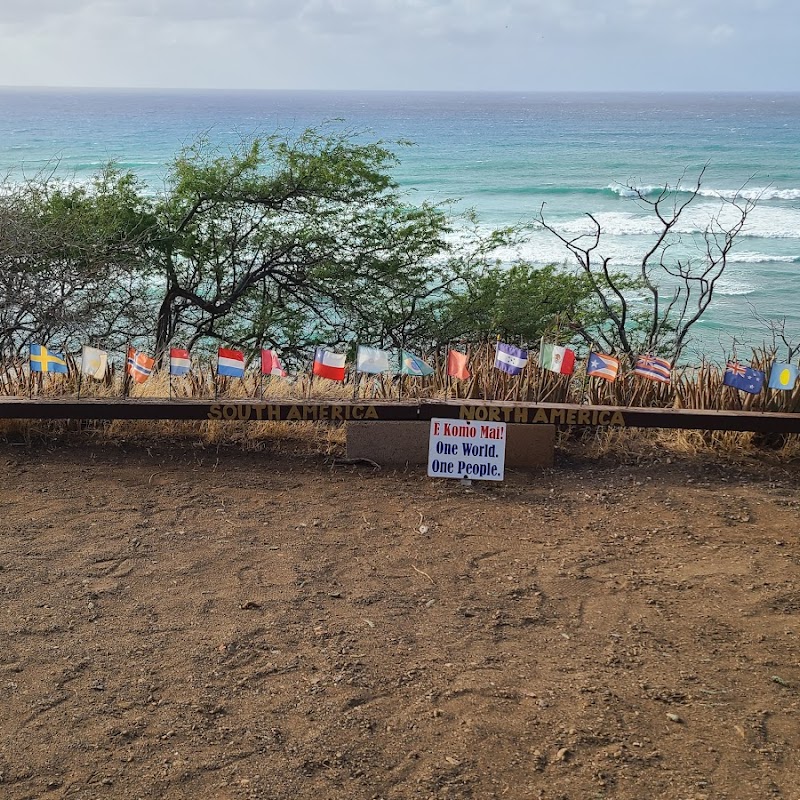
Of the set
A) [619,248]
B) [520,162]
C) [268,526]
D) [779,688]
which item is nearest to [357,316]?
[268,526]

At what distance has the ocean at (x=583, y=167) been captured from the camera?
23406 mm

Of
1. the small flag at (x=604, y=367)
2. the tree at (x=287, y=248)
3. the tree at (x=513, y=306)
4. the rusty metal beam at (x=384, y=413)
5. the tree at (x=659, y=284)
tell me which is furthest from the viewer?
the tree at (x=513, y=306)

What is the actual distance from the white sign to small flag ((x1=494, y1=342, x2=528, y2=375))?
1.30 ft

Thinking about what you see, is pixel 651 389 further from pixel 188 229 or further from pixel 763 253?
pixel 763 253

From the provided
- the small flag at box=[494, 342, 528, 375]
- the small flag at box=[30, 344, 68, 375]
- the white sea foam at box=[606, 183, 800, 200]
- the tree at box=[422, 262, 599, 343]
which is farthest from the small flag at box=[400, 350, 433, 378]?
the white sea foam at box=[606, 183, 800, 200]

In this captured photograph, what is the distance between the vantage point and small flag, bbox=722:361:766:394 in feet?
18.2

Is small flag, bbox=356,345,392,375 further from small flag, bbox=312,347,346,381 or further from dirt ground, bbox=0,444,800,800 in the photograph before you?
dirt ground, bbox=0,444,800,800

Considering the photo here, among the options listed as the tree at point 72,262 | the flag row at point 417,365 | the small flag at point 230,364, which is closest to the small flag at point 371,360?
the flag row at point 417,365

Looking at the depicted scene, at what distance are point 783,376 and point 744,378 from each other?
0.23 m

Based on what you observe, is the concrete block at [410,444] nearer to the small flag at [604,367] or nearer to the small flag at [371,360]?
the small flag at [371,360]

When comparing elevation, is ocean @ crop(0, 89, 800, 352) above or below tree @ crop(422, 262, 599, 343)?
above

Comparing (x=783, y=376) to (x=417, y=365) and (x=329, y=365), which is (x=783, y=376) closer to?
(x=417, y=365)

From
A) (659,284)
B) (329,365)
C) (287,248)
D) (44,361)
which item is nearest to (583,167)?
(659,284)

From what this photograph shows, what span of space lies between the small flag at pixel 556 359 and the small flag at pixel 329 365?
1.24m
